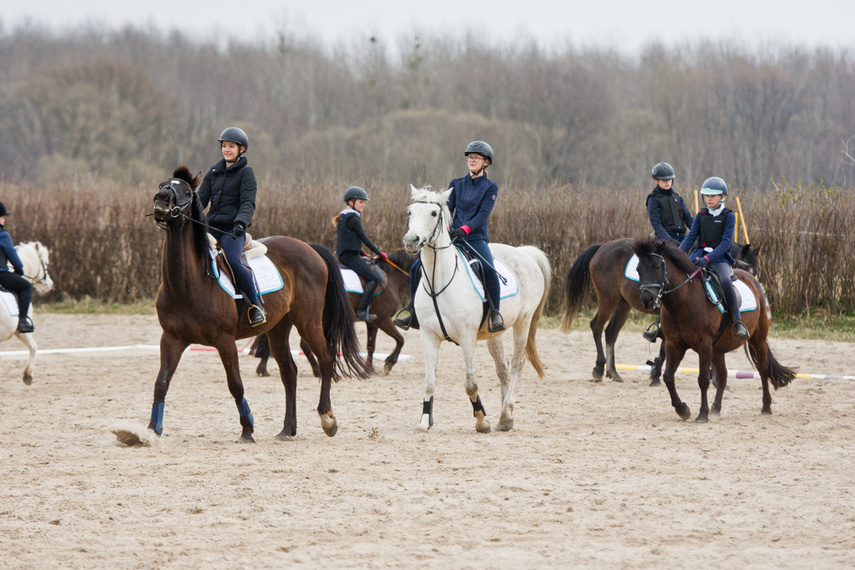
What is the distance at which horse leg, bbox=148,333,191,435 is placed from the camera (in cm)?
643

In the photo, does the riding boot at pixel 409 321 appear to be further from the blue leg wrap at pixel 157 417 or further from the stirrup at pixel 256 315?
the blue leg wrap at pixel 157 417

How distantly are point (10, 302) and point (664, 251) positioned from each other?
24.1 feet

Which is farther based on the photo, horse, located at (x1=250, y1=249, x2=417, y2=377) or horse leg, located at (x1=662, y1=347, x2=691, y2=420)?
horse, located at (x1=250, y1=249, x2=417, y2=377)

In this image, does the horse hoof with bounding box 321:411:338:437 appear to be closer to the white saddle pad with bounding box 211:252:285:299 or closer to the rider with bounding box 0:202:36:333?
the white saddle pad with bounding box 211:252:285:299

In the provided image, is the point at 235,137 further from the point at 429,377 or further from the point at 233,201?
the point at 429,377

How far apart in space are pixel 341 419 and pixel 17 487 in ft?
10.8

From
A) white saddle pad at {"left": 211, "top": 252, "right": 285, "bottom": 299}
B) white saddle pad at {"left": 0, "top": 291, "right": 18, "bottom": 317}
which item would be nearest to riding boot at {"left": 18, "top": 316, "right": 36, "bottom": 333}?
white saddle pad at {"left": 0, "top": 291, "right": 18, "bottom": 317}

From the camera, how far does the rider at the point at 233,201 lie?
22.2ft

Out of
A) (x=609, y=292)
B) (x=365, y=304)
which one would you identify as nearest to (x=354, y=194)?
(x=365, y=304)

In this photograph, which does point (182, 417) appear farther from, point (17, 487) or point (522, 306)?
point (522, 306)

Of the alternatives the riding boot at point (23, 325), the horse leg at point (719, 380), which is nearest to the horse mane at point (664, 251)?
the horse leg at point (719, 380)

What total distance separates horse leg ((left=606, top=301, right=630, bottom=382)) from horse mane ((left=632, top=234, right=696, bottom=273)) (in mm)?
2766

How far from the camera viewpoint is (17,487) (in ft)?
17.3

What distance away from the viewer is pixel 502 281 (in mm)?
7594
